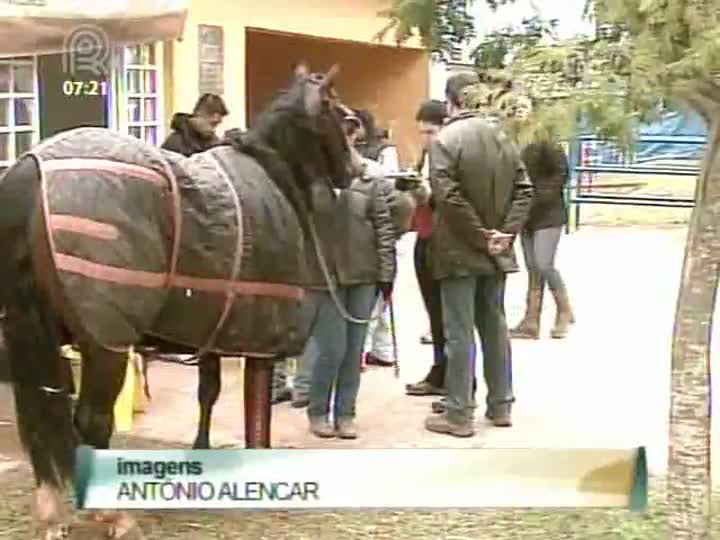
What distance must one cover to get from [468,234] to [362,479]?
248cm

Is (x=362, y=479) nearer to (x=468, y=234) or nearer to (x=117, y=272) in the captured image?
(x=117, y=272)

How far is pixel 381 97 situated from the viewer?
17984mm

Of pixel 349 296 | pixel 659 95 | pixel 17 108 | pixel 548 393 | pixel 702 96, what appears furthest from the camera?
pixel 17 108

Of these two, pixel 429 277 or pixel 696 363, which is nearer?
pixel 696 363

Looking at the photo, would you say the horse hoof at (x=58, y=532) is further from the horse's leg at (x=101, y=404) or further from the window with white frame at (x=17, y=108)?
the window with white frame at (x=17, y=108)

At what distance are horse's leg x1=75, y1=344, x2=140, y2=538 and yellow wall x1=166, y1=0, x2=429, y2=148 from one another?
17.1 feet

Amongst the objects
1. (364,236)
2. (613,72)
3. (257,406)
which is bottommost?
(257,406)

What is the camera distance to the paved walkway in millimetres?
7324

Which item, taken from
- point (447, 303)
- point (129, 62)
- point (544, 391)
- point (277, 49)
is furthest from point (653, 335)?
point (277, 49)

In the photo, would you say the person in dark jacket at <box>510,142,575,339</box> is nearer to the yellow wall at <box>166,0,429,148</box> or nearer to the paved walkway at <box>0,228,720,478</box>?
the paved walkway at <box>0,228,720,478</box>

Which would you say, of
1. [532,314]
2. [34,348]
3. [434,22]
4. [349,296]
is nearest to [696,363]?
[434,22]

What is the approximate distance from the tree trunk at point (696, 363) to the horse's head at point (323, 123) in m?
1.80
